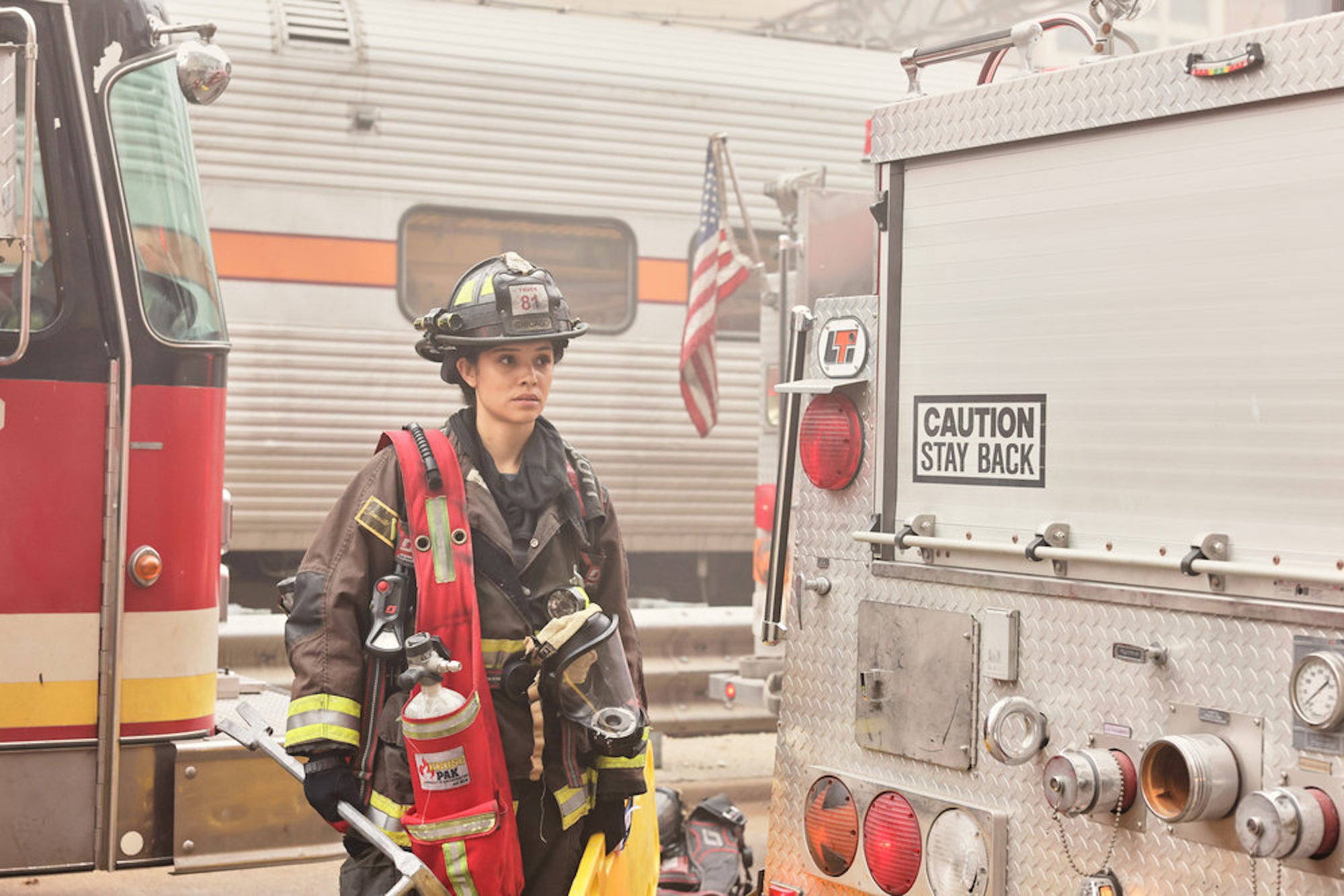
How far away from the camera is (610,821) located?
376 centimetres

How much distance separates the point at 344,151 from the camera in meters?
9.48

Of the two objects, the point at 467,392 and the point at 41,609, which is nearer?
the point at 467,392

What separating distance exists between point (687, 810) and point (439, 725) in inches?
155

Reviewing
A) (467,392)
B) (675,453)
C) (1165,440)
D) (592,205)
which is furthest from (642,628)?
(1165,440)

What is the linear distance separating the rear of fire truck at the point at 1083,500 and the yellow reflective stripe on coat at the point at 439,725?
1.12m

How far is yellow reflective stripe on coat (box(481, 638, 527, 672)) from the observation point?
3.63 m

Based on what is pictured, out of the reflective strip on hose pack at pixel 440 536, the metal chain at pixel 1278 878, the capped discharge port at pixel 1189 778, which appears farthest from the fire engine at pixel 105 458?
the metal chain at pixel 1278 878

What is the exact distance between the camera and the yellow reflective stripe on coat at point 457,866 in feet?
11.3

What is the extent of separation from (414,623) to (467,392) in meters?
0.66

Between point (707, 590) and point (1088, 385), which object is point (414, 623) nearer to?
point (1088, 385)

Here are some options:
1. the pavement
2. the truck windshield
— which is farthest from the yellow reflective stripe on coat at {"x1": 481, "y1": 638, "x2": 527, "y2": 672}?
the pavement

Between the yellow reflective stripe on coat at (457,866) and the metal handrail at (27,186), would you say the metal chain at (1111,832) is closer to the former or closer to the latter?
the yellow reflective stripe on coat at (457,866)

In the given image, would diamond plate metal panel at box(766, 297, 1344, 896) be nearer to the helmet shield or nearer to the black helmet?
the helmet shield

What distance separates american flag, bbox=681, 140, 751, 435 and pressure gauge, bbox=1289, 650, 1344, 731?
6151 millimetres
